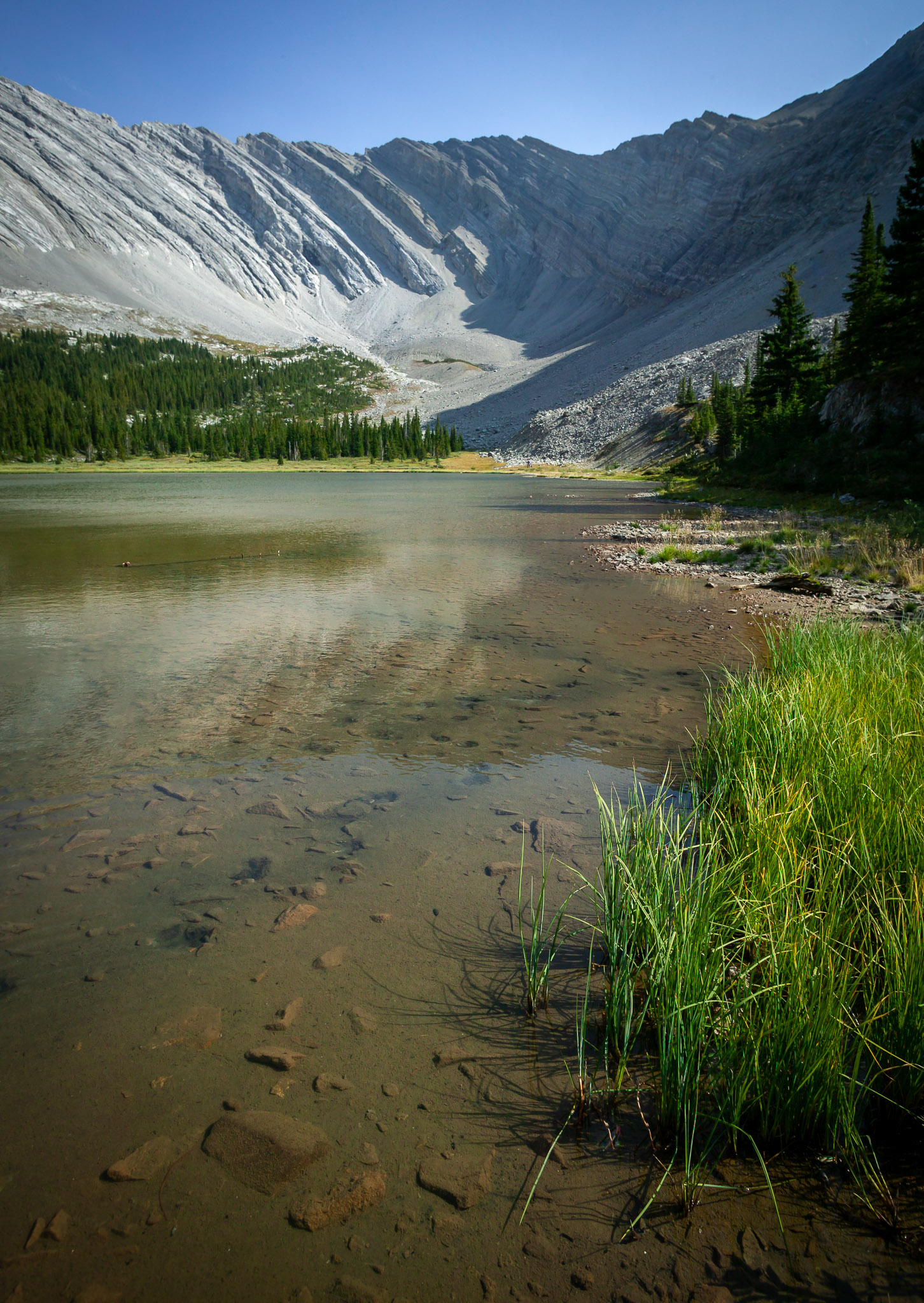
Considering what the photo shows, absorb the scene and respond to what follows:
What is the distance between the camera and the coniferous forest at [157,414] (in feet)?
447

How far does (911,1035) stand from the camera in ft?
10.00

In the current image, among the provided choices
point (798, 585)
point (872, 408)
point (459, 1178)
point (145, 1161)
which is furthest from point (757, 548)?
point (145, 1161)

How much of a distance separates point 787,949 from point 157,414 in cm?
18457

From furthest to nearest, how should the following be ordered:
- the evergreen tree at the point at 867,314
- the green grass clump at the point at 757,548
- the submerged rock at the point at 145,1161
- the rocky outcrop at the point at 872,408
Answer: the evergreen tree at the point at 867,314 → the rocky outcrop at the point at 872,408 → the green grass clump at the point at 757,548 → the submerged rock at the point at 145,1161

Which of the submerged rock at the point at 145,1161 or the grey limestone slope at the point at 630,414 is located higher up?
the grey limestone slope at the point at 630,414

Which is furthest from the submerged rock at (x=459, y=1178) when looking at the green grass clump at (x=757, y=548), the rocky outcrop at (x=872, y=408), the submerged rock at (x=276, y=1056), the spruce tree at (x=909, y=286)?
the spruce tree at (x=909, y=286)

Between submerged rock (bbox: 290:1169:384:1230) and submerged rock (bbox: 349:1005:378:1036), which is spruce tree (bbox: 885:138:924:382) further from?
submerged rock (bbox: 290:1169:384:1230)

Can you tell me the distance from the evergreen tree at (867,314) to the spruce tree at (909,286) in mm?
1403

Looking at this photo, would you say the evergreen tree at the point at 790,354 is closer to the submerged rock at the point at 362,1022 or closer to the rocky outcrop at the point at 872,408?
the rocky outcrop at the point at 872,408

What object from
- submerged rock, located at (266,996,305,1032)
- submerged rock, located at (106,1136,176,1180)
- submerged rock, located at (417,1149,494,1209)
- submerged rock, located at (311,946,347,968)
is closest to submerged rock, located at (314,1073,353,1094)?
submerged rock, located at (266,996,305,1032)

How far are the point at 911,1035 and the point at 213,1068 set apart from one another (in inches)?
134

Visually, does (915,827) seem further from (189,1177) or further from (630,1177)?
(189,1177)

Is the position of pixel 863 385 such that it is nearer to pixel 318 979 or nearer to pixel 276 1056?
pixel 318 979

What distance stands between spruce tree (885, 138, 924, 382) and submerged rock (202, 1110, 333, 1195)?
4276cm
